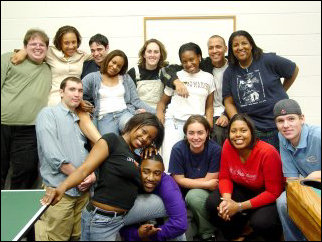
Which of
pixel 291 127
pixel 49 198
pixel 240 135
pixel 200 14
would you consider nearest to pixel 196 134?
pixel 240 135

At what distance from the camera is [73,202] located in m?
2.52

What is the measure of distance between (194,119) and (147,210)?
31.2 inches

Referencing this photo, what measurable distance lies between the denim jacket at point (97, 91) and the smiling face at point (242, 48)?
896 mm

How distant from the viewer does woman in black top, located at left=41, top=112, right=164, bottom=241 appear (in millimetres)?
1933

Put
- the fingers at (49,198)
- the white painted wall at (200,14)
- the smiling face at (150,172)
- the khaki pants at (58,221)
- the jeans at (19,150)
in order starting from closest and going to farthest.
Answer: the fingers at (49,198)
the smiling face at (150,172)
the khaki pants at (58,221)
the jeans at (19,150)
the white painted wall at (200,14)

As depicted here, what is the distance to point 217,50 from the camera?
10.0 ft

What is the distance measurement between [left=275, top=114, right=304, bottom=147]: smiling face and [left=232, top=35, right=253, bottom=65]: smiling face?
78cm

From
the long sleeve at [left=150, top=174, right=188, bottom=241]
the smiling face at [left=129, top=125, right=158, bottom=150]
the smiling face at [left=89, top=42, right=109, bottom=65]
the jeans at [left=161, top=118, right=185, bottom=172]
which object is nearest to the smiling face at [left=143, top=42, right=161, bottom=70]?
the smiling face at [left=89, top=42, right=109, bottom=65]

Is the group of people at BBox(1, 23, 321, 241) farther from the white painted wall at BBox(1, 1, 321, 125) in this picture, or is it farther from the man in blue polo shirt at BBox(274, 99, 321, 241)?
the white painted wall at BBox(1, 1, 321, 125)

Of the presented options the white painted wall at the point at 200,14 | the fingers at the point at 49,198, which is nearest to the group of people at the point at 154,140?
the fingers at the point at 49,198

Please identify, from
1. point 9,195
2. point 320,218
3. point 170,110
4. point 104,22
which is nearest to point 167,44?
point 104,22

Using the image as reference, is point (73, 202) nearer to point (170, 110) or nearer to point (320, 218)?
point (170, 110)

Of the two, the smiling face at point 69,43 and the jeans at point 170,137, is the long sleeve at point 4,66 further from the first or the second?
the jeans at point 170,137

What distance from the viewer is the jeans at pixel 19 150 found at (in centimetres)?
311
